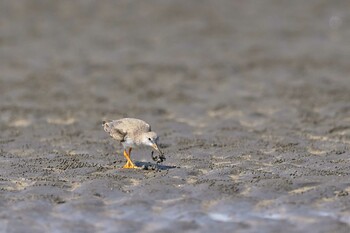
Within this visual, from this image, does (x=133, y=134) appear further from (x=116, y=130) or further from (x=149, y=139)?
(x=116, y=130)

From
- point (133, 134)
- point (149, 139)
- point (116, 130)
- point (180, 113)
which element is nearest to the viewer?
point (149, 139)

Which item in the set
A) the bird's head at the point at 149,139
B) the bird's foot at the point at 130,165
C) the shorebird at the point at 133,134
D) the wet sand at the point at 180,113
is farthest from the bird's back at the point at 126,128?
the wet sand at the point at 180,113

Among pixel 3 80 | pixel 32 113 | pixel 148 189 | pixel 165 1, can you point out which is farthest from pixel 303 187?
pixel 165 1

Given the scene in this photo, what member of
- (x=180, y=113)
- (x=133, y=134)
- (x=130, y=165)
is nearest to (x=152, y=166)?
(x=130, y=165)

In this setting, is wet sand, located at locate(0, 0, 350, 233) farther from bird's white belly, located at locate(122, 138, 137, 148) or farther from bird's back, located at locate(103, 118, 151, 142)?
bird's back, located at locate(103, 118, 151, 142)

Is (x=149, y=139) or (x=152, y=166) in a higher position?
(x=149, y=139)

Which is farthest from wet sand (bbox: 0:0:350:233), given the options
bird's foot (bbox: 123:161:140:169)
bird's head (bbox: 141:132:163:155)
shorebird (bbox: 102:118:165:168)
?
bird's head (bbox: 141:132:163:155)
